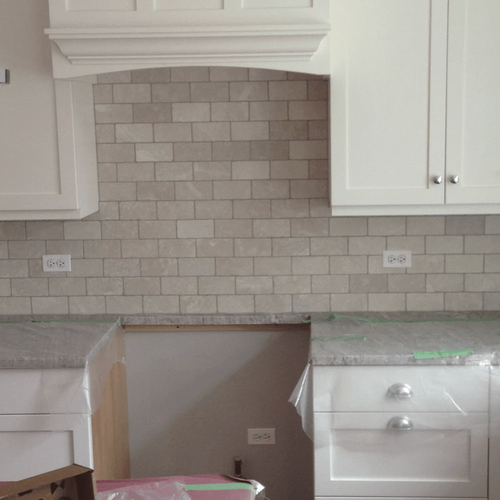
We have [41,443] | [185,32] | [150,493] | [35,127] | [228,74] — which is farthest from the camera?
[228,74]

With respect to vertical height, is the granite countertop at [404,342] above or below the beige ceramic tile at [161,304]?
below

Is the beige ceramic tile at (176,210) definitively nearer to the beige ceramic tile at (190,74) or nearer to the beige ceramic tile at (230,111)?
the beige ceramic tile at (230,111)

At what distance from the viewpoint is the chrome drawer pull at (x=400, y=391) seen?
2270mm

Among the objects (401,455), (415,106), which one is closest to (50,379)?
(401,455)

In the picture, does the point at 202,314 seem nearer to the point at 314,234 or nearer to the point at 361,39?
the point at 314,234

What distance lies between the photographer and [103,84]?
274 cm

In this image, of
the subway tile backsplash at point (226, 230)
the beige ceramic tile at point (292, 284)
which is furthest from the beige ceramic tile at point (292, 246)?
the beige ceramic tile at point (292, 284)

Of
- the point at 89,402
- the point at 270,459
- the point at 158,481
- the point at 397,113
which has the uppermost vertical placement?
the point at 397,113

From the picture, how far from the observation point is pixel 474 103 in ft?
7.79

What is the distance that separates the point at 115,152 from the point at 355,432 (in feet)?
5.02

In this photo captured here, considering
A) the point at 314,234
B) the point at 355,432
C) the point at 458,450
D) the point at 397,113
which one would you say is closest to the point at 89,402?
the point at 355,432

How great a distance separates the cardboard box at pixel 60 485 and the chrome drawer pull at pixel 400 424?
150cm

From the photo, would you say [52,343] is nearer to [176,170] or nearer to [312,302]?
[176,170]

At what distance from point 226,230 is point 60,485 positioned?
188cm
